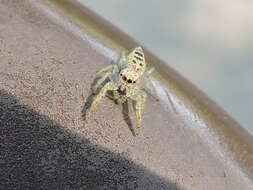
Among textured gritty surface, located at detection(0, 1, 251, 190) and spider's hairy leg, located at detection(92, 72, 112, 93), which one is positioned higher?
textured gritty surface, located at detection(0, 1, 251, 190)

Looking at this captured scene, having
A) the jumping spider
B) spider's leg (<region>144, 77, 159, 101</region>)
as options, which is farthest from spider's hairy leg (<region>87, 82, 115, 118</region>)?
spider's leg (<region>144, 77, 159, 101</region>)

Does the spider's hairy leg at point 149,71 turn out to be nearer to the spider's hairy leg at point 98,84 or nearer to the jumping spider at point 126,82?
the jumping spider at point 126,82

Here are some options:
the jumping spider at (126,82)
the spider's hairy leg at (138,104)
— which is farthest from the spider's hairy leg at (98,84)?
the spider's hairy leg at (138,104)

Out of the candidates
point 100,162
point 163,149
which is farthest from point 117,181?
point 163,149

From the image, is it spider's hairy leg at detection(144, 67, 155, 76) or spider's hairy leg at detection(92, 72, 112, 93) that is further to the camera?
spider's hairy leg at detection(144, 67, 155, 76)

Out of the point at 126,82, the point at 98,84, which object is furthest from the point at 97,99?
the point at 126,82

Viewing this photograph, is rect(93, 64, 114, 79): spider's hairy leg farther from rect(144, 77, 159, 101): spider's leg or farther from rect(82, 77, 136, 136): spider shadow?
rect(144, 77, 159, 101): spider's leg
